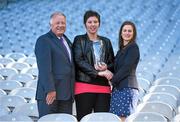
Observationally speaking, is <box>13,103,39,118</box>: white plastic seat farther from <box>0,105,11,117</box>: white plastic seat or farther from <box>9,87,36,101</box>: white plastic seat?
<box>9,87,36,101</box>: white plastic seat

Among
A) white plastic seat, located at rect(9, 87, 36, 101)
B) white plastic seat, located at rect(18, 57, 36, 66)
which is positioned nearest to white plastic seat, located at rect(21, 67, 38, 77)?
white plastic seat, located at rect(18, 57, 36, 66)

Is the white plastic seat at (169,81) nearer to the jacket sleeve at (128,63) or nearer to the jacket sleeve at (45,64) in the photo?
the jacket sleeve at (128,63)

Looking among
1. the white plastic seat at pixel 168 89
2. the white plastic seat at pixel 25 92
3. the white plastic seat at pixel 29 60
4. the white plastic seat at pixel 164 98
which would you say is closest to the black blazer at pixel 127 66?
the white plastic seat at pixel 164 98

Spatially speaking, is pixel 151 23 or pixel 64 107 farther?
pixel 151 23

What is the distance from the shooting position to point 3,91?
217 inches

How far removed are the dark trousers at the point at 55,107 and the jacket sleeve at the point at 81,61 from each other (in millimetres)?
375

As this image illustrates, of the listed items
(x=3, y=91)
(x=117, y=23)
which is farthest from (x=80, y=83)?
(x=117, y=23)

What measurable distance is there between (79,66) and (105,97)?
423mm

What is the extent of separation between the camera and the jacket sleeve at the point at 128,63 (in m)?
3.66

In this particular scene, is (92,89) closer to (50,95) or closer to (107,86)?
(107,86)

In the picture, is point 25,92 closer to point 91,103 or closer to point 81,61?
point 91,103

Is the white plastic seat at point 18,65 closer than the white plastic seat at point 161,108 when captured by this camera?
No

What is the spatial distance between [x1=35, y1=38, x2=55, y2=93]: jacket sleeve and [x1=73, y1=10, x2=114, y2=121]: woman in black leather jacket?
0.30 m

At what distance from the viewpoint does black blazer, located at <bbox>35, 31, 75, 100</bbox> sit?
11.9ft
